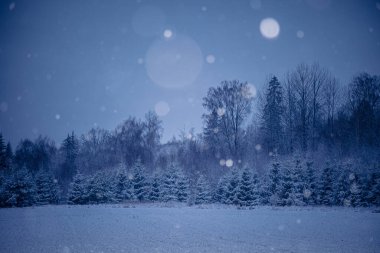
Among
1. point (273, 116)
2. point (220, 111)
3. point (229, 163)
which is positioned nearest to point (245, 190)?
point (229, 163)

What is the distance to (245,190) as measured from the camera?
91.1 feet

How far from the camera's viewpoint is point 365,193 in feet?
75.8

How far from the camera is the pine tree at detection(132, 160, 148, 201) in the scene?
36000 millimetres

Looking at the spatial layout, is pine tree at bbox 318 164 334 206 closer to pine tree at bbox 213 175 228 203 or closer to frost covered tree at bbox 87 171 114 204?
pine tree at bbox 213 175 228 203

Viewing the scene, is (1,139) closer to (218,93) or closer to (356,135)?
(218,93)

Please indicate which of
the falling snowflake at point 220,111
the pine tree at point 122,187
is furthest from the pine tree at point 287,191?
the pine tree at point 122,187

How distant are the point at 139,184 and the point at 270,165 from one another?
17.0 meters

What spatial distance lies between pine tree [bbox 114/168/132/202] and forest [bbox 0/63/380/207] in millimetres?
Answer: 130

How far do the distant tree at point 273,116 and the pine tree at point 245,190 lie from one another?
11480mm

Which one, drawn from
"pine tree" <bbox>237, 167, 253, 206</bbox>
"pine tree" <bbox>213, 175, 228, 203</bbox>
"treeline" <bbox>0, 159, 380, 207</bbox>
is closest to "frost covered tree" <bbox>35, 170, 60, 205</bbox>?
"treeline" <bbox>0, 159, 380, 207</bbox>

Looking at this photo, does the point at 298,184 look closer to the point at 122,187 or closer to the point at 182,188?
the point at 182,188

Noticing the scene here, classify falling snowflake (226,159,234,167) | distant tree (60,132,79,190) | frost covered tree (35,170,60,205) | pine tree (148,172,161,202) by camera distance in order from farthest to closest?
distant tree (60,132,79,190)
frost covered tree (35,170,60,205)
falling snowflake (226,159,234,167)
pine tree (148,172,161,202)

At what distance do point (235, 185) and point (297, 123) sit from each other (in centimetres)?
1553

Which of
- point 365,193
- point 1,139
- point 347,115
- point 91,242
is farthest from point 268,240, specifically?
point 1,139
